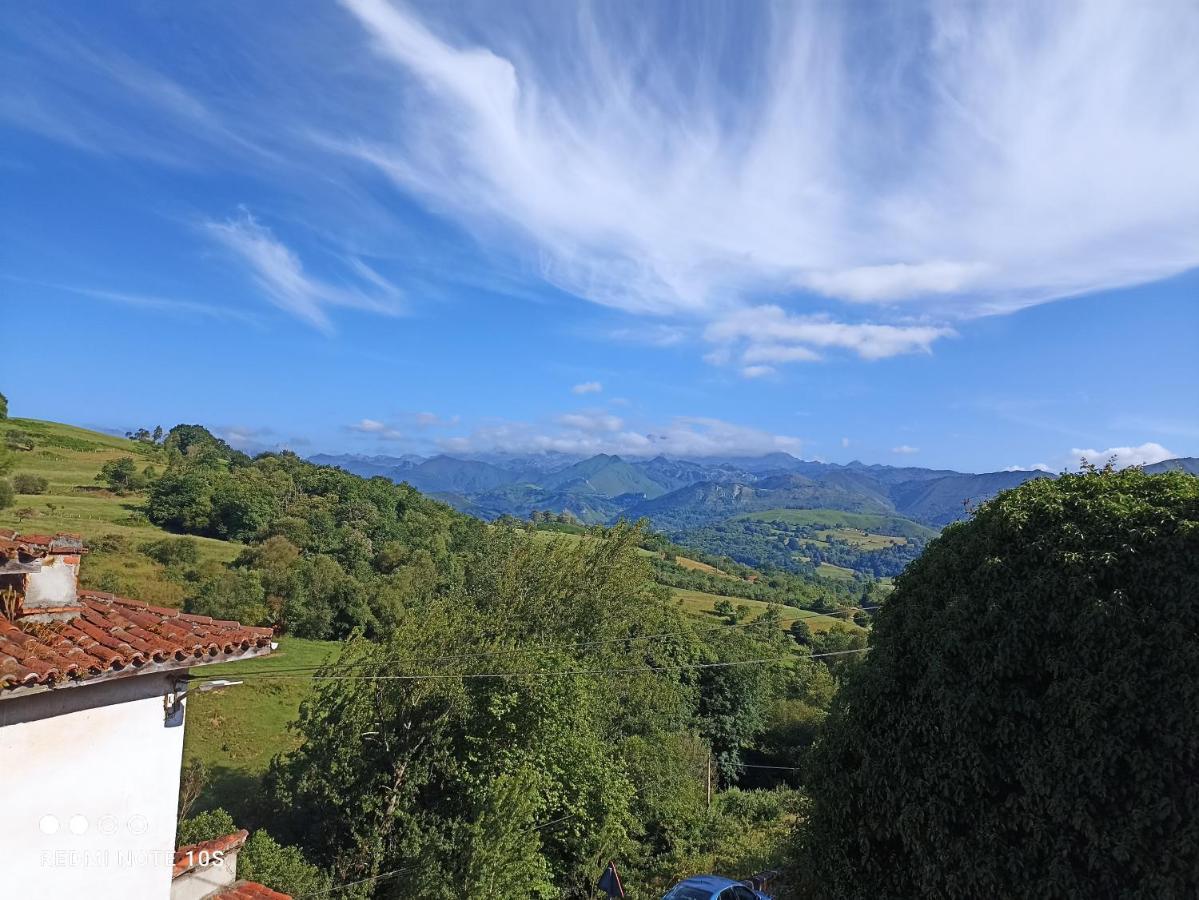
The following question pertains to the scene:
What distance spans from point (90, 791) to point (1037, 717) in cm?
943

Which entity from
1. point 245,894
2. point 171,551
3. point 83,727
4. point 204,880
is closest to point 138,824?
point 83,727

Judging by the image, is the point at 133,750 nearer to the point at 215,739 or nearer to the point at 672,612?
the point at 215,739

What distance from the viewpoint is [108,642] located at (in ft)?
17.7

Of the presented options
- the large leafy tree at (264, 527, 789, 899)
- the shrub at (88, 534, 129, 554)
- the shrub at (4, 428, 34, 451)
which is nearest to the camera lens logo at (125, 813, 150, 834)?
the large leafy tree at (264, 527, 789, 899)

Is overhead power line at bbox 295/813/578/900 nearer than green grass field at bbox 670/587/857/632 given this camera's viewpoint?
Yes

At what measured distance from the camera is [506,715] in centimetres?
1850

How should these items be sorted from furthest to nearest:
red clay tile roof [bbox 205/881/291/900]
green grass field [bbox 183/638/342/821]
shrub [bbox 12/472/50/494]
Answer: shrub [bbox 12/472/50/494] → green grass field [bbox 183/638/342/821] → red clay tile roof [bbox 205/881/291/900]

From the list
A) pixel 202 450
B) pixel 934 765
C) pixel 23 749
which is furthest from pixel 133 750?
pixel 202 450

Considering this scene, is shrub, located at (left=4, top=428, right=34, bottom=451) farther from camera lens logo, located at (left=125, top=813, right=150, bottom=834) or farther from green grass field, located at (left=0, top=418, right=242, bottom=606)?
camera lens logo, located at (left=125, top=813, right=150, bottom=834)

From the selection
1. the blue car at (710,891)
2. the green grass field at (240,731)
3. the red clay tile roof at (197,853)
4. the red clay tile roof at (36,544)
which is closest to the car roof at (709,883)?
the blue car at (710,891)

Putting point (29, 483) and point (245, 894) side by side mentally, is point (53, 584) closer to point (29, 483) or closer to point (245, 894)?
point (245, 894)

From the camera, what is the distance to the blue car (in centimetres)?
1247

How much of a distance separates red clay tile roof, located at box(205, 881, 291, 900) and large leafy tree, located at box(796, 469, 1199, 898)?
757 cm

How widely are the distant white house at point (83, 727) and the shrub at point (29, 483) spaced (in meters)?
75.5
